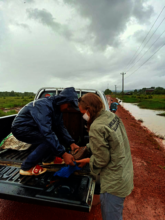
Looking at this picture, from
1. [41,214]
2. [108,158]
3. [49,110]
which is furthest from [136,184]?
[49,110]

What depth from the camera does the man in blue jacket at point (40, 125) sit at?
1.87 m

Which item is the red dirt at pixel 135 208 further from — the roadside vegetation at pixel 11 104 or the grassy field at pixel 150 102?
the grassy field at pixel 150 102

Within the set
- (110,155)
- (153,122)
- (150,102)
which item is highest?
(110,155)

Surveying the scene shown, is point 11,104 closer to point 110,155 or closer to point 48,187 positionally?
point 48,187

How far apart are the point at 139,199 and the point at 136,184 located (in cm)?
49

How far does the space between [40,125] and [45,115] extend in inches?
6.1

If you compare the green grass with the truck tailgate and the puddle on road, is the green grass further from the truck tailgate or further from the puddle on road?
the truck tailgate

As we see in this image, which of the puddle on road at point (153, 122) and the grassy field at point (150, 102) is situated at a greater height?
the puddle on road at point (153, 122)

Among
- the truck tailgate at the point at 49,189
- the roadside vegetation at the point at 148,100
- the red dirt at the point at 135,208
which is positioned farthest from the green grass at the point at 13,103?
the truck tailgate at the point at 49,189

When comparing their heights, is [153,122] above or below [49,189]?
below

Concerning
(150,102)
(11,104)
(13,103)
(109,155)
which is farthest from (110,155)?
(150,102)

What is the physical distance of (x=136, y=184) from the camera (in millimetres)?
3129

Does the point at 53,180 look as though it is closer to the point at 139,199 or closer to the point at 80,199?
the point at 80,199

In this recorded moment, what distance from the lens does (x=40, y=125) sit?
1.85 metres
